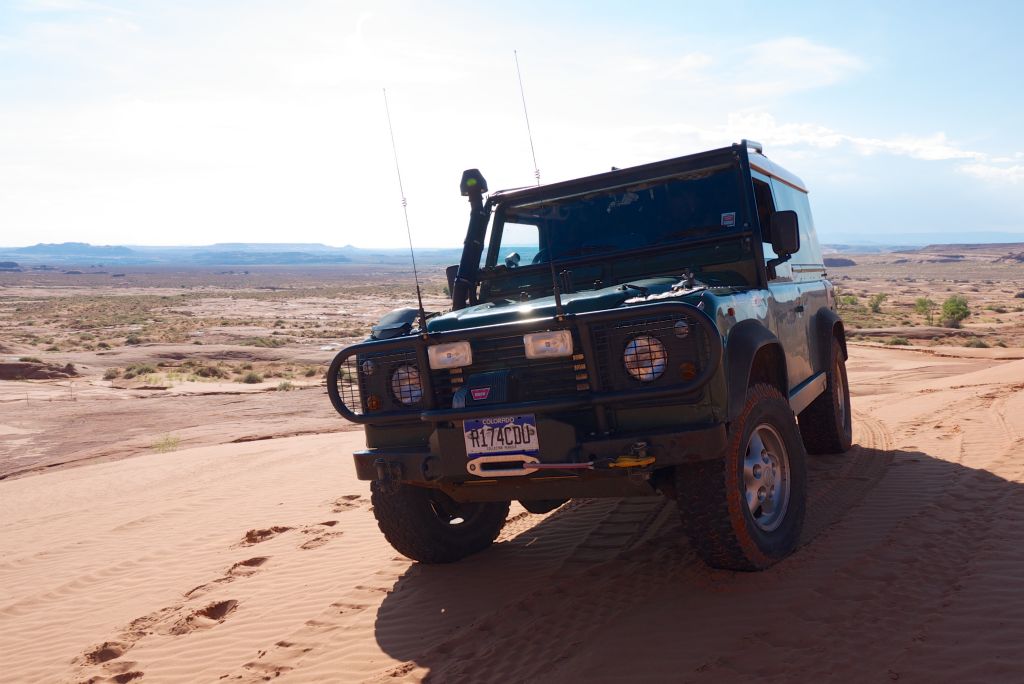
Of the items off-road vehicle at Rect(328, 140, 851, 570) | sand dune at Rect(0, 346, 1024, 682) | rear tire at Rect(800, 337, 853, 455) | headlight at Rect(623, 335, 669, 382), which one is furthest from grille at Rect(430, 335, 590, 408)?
rear tire at Rect(800, 337, 853, 455)

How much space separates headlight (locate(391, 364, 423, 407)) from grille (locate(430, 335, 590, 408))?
193mm

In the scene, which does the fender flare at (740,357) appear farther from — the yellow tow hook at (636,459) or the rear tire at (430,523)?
the rear tire at (430,523)

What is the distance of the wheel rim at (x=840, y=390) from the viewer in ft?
24.9

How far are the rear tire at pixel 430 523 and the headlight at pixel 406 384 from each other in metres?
0.52

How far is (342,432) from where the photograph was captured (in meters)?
13.3

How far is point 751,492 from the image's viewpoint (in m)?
4.64

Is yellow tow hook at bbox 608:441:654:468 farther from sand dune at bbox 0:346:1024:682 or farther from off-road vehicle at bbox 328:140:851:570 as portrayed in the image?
sand dune at bbox 0:346:1024:682

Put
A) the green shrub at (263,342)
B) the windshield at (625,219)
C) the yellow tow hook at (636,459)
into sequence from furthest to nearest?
the green shrub at (263,342), the windshield at (625,219), the yellow tow hook at (636,459)

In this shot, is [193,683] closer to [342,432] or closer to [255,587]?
[255,587]

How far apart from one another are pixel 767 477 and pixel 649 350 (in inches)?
47.0

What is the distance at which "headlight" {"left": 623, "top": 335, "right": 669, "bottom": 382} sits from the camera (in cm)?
419

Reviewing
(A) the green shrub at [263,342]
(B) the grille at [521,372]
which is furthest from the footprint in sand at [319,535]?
(A) the green shrub at [263,342]

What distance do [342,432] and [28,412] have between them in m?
8.26

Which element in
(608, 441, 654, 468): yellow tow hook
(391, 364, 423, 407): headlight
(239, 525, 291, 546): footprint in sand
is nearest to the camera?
(608, 441, 654, 468): yellow tow hook
